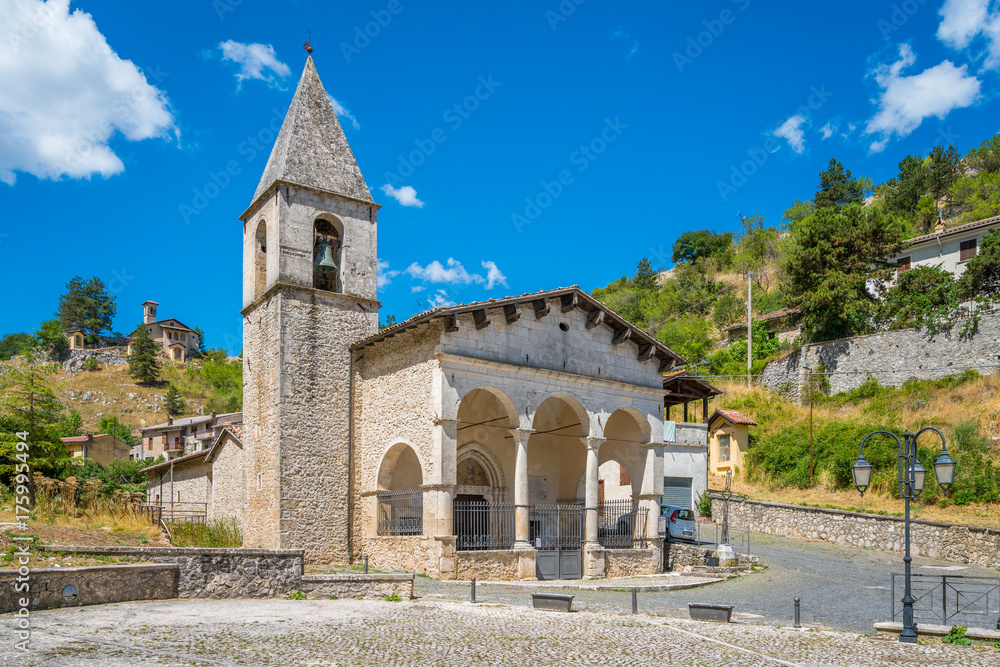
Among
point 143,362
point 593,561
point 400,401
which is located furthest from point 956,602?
point 143,362

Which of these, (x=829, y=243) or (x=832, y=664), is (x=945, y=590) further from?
(x=829, y=243)

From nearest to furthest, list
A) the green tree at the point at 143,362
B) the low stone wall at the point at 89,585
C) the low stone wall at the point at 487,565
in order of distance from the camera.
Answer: the low stone wall at the point at 89,585, the low stone wall at the point at 487,565, the green tree at the point at 143,362

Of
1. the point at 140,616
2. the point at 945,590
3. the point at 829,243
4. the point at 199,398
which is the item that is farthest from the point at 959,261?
the point at 199,398

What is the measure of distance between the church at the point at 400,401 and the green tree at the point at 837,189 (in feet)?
148

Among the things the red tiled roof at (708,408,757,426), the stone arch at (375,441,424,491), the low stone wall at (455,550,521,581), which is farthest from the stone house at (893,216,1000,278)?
the low stone wall at (455,550,521,581)

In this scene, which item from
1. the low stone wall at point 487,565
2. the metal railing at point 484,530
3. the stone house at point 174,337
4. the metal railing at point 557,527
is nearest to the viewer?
the low stone wall at point 487,565

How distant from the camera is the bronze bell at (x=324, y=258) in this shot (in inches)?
870

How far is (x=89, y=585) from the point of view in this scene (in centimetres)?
1143

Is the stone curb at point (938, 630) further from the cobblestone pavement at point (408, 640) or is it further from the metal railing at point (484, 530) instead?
the metal railing at point (484, 530)

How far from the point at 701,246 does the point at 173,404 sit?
58.1 meters

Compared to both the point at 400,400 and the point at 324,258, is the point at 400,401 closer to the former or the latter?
the point at 400,400

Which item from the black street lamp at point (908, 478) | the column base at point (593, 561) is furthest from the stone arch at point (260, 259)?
the black street lamp at point (908, 478)

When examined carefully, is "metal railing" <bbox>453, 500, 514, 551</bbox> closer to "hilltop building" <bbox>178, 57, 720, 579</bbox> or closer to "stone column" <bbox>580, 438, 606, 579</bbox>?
"hilltop building" <bbox>178, 57, 720, 579</bbox>

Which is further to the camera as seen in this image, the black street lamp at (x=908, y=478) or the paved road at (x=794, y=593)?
the paved road at (x=794, y=593)
